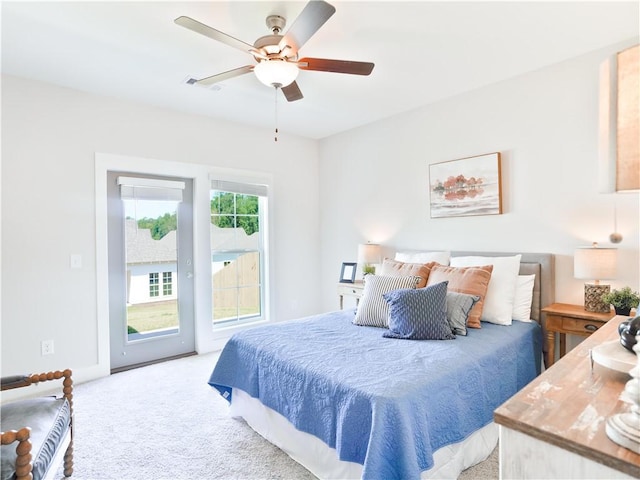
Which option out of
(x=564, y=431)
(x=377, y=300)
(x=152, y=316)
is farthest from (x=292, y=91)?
(x=152, y=316)

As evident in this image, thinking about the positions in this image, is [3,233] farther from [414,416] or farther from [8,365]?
[414,416]

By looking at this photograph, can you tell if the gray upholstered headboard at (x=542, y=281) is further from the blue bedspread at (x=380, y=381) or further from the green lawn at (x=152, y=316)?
the green lawn at (x=152, y=316)

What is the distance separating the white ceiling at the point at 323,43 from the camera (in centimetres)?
212

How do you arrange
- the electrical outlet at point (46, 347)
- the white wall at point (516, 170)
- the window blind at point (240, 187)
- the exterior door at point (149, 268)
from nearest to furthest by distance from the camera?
1. the white wall at point (516, 170)
2. the electrical outlet at point (46, 347)
3. the exterior door at point (149, 268)
4. the window blind at point (240, 187)

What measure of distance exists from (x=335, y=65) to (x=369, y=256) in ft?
7.48

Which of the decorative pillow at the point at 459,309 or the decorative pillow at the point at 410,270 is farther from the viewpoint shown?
the decorative pillow at the point at 410,270

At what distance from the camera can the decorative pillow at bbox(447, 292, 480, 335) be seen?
239 centimetres

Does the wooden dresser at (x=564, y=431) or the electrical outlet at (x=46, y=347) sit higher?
the wooden dresser at (x=564, y=431)

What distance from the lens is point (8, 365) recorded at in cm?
290

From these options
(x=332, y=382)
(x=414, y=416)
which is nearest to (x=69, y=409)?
(x=332, y=382)

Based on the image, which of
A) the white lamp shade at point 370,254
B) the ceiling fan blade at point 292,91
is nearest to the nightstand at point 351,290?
the white lamp shade at point 370,254

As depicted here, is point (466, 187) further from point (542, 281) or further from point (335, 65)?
point (335, 65)

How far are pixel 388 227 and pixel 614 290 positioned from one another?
83.8 inches

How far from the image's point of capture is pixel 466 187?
3.40 m
